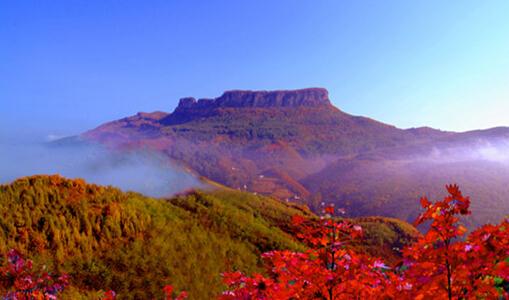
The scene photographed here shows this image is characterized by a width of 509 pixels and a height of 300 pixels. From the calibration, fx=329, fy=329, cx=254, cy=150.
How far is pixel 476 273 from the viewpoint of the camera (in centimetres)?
252

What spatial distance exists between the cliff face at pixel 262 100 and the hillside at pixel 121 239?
169 m

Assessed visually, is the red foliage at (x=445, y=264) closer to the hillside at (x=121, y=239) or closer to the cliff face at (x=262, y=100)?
the hillside at (x=121, y=239)

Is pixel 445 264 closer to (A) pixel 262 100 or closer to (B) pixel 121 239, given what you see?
(B) pixel 121 239

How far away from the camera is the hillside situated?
916 centimetres

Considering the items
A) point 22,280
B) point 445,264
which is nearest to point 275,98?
point 22,280

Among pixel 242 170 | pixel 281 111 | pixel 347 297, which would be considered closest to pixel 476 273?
pixel 347 297

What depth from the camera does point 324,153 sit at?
137250 millimetres

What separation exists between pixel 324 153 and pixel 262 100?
2380 inches

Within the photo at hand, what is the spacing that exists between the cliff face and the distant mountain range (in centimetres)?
55

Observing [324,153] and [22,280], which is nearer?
[22,280]

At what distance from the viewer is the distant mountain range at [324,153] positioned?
7256 cm

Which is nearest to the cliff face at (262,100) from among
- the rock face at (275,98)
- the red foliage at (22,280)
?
the rock face at (275,98)

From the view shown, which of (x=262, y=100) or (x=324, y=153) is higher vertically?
(x=262, y=100)

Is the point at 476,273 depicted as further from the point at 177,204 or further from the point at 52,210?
the point at 177,204
